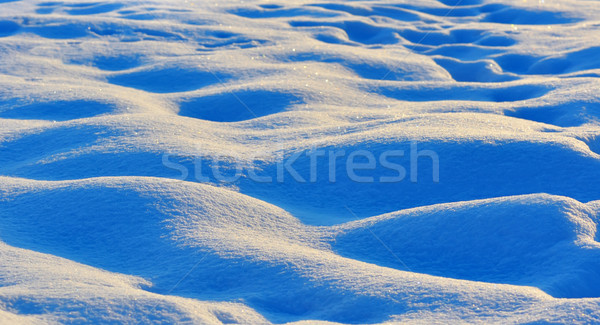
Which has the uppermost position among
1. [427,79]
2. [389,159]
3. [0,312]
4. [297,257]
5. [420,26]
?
[420,26]

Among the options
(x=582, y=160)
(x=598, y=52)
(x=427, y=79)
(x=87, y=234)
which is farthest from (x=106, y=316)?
(x=598, y=52)

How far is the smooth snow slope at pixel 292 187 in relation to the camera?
6.48ft

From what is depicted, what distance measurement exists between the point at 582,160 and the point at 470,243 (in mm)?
1026

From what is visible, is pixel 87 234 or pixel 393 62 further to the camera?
pixel 393 62

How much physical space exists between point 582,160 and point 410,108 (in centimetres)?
134

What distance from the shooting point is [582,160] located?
9.51 feet

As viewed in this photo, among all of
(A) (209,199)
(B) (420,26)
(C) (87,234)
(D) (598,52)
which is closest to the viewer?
(C) (87,234)

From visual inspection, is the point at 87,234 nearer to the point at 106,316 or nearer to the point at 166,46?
the point at 106,316

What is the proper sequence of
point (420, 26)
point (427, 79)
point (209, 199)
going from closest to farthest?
point (209, 199), point (427, 79), point (420, 26)

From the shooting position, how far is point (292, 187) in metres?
2.92

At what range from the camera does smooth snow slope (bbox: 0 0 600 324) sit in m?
1.97

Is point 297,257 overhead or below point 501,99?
below

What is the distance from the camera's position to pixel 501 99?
14.0ft

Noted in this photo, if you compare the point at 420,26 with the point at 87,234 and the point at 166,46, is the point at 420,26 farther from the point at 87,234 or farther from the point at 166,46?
the point at 87,234
